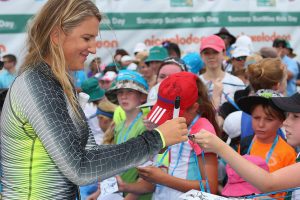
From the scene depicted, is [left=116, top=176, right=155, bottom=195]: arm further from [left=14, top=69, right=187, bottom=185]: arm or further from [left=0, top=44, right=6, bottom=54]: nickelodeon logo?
[left=0, top=44, right=6, bottom=54]: nickelodeon logo

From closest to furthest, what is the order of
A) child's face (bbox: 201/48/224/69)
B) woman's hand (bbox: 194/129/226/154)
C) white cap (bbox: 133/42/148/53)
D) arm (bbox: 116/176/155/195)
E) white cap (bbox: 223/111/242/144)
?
woman's hand (bbox: 194/129/226/154) → arm (bbox: 116/176/155/195) → white cap (bbox: 223/111/242/144) → child's face (bbox: 201/48/224/69) → white cap (bbox: 133/42/148/53)

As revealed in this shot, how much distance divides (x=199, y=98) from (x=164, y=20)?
7364mm

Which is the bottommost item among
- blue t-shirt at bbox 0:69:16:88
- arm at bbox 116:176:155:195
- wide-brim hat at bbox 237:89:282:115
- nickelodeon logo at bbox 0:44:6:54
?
arm at bbox 116:176:155:195

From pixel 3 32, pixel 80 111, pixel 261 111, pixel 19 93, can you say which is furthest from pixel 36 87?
pixel 3 32

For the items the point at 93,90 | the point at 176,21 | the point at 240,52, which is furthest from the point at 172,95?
the point at 176,21

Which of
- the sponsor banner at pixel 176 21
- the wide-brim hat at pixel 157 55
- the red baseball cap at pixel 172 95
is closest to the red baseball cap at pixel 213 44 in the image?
the wide-brim hat at pixel 157 55

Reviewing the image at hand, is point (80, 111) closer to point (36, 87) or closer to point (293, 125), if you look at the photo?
point (36, 87)

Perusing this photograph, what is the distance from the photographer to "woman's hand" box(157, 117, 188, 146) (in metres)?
2.08

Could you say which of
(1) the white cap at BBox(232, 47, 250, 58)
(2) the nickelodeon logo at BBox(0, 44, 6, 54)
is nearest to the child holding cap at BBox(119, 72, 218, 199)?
(1) the white cap at BBox(232, 47, 250, 58)

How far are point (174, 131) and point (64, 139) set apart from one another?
1.40 ft

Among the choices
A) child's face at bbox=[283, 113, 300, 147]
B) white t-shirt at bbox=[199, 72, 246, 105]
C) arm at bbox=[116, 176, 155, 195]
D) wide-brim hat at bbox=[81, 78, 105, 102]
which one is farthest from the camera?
wide-brim hat at bbox=[81, 78, 105, 102]

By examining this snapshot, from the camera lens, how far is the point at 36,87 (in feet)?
6.51

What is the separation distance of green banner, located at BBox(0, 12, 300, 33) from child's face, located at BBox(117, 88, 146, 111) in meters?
5.33

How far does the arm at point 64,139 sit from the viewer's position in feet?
6.35
